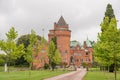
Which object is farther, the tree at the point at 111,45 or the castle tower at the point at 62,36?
the castle tower at the point at 62,36

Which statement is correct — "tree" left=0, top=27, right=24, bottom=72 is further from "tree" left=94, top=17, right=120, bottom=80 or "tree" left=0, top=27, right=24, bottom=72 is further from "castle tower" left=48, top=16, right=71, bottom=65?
"castle tower" left=48, top=16, right=71, bottom=65

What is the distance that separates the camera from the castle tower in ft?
416

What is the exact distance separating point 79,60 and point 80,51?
446cm

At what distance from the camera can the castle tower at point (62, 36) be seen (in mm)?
126750

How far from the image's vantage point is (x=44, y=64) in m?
107

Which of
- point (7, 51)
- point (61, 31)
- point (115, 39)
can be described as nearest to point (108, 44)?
point (115, 39)

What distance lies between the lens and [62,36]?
127 meters

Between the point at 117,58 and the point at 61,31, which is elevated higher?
the point at 61,31

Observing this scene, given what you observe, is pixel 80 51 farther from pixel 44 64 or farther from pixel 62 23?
pixel 44 64

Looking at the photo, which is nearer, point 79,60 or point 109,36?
point 109,36

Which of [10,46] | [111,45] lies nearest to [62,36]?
[10,46]

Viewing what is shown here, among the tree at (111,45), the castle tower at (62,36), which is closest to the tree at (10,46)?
the tree at (111,45)

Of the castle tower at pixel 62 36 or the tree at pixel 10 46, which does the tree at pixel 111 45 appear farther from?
the castle tower at pixel 62 36

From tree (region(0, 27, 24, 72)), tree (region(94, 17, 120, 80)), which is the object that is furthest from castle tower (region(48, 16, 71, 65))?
tree (region(94, 17, 120, 80))
